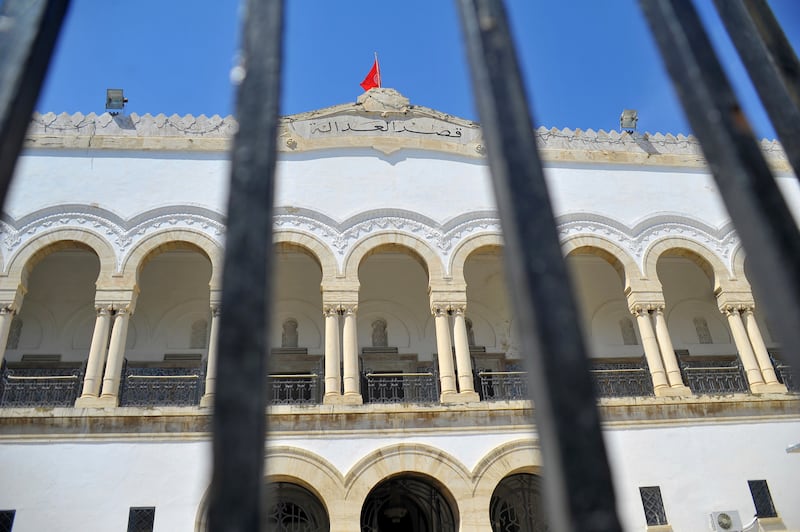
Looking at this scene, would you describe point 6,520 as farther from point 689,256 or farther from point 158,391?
point 689,256

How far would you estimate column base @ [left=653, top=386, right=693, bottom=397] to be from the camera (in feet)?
32.1

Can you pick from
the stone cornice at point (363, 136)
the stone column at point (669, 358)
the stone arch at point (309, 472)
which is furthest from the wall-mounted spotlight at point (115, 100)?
the stone column at point (669, 358)

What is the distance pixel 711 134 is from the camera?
1.55m

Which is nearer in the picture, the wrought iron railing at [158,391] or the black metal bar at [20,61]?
the black metal bar at [20,61]

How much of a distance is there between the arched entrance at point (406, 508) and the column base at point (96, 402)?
380 centimetres

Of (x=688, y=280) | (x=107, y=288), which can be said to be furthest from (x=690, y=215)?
(x=107, y=288)

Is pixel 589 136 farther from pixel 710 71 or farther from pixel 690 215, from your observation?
pixel 710 71

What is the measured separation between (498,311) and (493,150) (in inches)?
448

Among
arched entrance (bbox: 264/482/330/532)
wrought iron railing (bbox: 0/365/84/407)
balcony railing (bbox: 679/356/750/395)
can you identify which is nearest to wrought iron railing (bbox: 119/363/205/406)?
wrought iron railing (bbox: 0/365/84/407)

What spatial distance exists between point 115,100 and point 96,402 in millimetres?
5551

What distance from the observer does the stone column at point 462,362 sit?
952 cm

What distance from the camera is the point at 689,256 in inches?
443

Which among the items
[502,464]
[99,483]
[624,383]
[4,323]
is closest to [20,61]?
[99,483]

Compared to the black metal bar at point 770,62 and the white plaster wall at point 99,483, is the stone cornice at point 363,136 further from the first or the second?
the black metal bar at point 770,62
